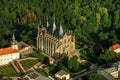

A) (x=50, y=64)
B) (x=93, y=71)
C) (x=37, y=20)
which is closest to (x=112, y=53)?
(x=93, y=71)

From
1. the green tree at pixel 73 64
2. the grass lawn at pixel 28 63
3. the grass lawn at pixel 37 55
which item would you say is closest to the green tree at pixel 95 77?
the green tree at pixel 73 64

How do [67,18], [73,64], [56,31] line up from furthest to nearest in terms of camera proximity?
[67,18] → [56,31] → [73,64]

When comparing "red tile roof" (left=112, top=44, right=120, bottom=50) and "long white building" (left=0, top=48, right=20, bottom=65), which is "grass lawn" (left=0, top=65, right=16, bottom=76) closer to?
"long white building" (left=0, top=48, right=20, bottom=65)

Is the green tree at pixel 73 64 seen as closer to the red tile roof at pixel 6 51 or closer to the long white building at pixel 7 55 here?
the long white building at pixel 7 55

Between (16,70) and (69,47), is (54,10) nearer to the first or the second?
(69,47)

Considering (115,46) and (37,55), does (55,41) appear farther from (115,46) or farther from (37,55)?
(115,46)

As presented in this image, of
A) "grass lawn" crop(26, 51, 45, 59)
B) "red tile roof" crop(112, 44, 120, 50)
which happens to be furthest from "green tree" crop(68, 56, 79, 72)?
"red tile roof" crop(112, 44, 120, 50)

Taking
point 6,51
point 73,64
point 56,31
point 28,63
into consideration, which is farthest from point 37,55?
point 73,64
